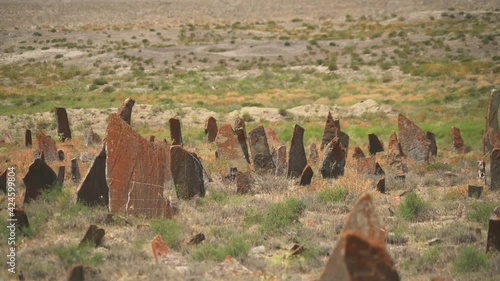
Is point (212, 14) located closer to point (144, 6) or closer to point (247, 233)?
point (144, 6)

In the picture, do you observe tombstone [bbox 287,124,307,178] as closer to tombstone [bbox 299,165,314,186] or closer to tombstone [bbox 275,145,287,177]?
tombstone [bbox 275,145,287,177]

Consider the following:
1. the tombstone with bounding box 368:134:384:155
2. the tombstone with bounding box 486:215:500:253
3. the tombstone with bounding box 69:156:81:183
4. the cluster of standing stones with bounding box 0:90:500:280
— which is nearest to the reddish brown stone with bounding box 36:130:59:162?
the cluster of standing stones with bounding box 0:90:500:280

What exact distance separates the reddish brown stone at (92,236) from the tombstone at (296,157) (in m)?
6.28

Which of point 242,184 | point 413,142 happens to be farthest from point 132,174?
point 413,142

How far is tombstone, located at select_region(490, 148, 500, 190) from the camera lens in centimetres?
1246

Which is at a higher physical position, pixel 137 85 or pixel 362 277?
pixel 362 277

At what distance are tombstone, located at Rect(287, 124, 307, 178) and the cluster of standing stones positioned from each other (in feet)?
0.07

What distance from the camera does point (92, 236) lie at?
8.93m

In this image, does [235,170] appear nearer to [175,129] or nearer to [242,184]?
[242,184]

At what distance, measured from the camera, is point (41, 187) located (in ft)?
37.4

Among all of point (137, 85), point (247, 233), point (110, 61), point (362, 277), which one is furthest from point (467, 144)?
point (110, 61)

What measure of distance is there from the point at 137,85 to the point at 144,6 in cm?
6938

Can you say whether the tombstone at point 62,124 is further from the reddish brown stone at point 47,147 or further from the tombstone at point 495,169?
the tombstone at point 495,169

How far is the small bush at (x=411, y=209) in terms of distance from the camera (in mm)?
10908
